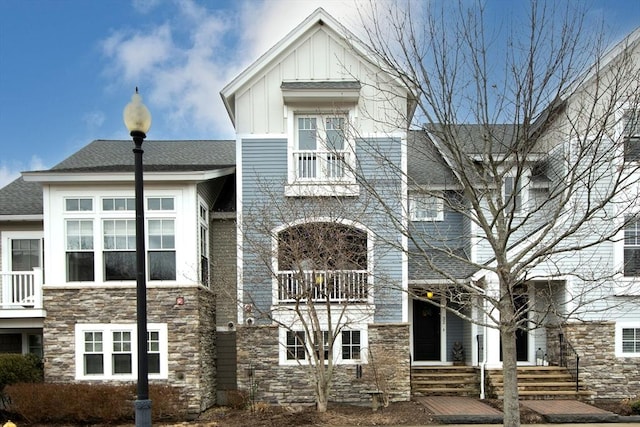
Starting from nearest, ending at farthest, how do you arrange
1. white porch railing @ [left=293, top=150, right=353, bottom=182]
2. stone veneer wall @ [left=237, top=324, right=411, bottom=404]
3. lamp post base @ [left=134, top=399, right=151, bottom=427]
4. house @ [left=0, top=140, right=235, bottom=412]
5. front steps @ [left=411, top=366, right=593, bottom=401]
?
lamp post base @ [left=134, top=399, right=151, bottom=427]
house @ [left=0, top=140, right=235, bottom=412]
stone veneer wall @ [left=237, top=324, right=411, bottom=404]
front steps @ [left=411, top=366, right=593, bottom=401]
white porch railing @ [left=293, top=150, right=353, bottom=182]

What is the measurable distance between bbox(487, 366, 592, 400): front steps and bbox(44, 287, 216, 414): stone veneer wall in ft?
26.3

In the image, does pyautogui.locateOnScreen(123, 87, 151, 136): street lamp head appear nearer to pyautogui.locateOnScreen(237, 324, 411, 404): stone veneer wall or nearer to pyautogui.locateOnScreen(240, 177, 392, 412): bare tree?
pyautogui.locateOnScreen(240, 177, 392, 412): bare tree

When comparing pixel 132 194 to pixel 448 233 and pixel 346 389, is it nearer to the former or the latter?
pixel 346 389

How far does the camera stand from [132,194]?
12.7 metres

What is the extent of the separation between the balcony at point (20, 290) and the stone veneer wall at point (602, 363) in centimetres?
1435

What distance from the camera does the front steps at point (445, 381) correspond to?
13.8m

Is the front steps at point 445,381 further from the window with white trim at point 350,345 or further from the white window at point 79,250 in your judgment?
the white window at point 79,250

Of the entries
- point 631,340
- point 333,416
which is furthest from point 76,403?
point 631,340

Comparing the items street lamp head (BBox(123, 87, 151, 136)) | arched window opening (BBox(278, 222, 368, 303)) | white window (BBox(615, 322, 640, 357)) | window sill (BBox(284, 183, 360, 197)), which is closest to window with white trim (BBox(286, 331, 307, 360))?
arched window opening (BBox(278, 222, 368, 303))

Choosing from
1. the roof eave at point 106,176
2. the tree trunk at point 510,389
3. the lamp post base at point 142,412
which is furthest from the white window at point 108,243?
the tree trunk at point 510,389

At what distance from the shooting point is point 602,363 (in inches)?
533

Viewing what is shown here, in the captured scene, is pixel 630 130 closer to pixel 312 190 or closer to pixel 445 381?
pixel 312 190

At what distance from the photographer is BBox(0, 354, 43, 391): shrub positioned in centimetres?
1197

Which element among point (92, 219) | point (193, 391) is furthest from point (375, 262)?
point (92, 219)
